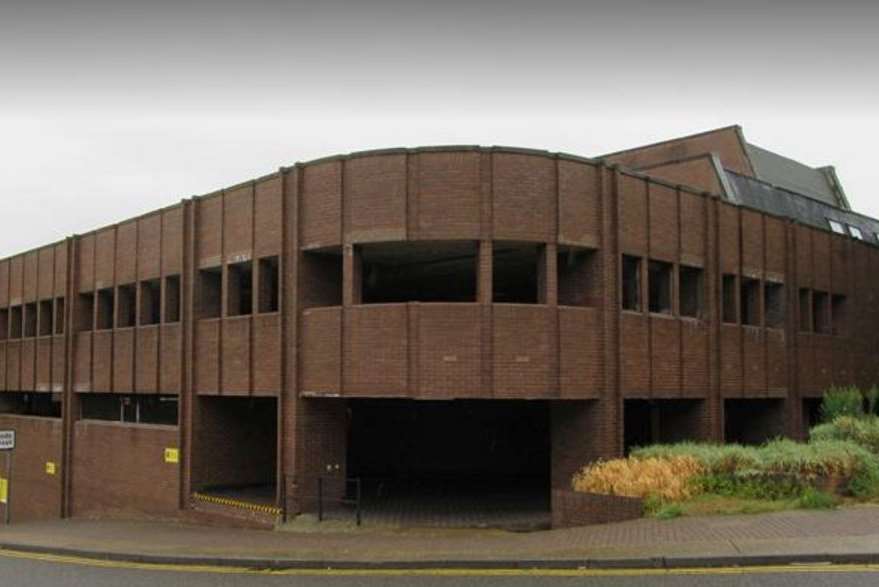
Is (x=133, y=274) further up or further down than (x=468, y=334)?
further up

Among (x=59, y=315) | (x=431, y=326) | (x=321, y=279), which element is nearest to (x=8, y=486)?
(x=59, y=315)

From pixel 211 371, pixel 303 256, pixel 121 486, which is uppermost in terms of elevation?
pixel 303 256

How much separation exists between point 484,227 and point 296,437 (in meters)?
6.16

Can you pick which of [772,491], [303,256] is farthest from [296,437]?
[772,491]

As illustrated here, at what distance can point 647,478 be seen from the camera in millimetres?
15766

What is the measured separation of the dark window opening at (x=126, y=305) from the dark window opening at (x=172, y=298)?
9.42ft

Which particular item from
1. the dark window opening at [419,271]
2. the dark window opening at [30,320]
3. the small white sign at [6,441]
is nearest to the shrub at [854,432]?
the dark window opening at [419,271]

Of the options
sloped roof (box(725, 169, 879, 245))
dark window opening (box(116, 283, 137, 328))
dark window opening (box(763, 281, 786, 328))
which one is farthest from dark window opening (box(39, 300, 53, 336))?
dark window opening (box(763, 281, 786, 328))

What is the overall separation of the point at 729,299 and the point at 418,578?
15.7m

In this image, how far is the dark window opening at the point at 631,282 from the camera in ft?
69.5

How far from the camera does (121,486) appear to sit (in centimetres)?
2606

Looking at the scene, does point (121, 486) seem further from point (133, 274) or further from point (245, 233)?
point (245, 233)

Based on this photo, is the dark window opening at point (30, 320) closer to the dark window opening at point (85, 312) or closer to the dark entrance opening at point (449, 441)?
the dark window opening at point (85, 312)

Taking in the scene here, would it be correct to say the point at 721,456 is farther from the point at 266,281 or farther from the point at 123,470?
the point at 123,470
